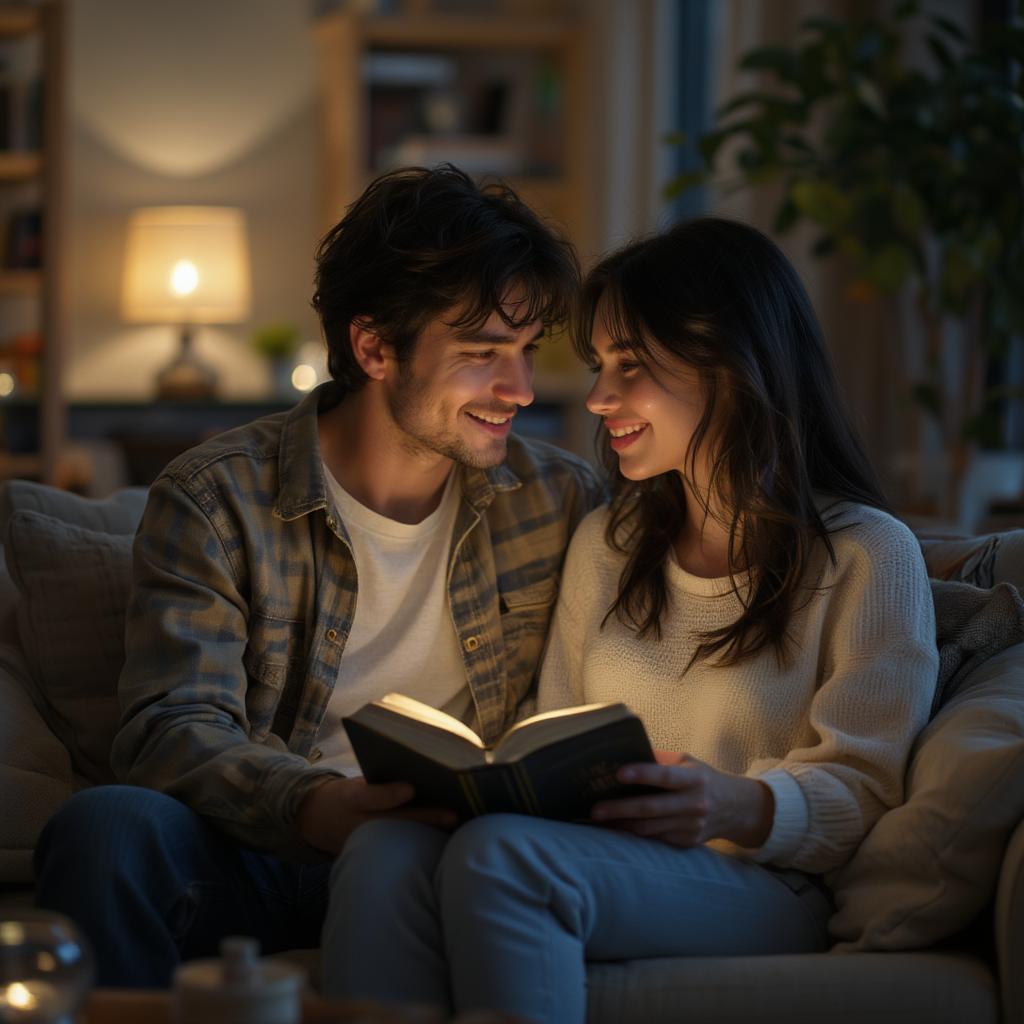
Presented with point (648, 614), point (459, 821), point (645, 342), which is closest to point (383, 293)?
point (645, 342)

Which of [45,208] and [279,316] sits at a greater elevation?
[45,208]

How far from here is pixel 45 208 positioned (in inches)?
191

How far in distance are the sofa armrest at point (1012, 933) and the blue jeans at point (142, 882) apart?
2.60 feet

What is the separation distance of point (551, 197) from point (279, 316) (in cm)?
110

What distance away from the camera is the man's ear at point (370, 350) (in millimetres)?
2115

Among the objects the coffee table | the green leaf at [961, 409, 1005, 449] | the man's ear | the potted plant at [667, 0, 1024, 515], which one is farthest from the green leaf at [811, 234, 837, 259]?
the coffee table

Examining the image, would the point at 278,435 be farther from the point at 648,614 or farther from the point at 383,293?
the point at 648,614

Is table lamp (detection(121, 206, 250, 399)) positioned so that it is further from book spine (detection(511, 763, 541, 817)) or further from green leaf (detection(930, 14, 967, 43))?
book spine (detection(511, 763, 541, 817))

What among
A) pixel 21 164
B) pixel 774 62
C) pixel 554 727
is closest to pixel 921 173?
pixel 774 62

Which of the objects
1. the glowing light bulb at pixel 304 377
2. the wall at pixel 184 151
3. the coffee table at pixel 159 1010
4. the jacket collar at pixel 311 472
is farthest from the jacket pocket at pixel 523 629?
the wall at pixel 184 151

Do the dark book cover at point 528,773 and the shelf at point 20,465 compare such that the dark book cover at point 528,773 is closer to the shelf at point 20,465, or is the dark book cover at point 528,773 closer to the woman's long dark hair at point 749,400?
the woman's long dark hair at point 749,400

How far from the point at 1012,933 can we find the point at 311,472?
3.24 feet

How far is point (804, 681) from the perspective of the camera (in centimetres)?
178

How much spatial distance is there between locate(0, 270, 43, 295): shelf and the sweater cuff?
152 inches
